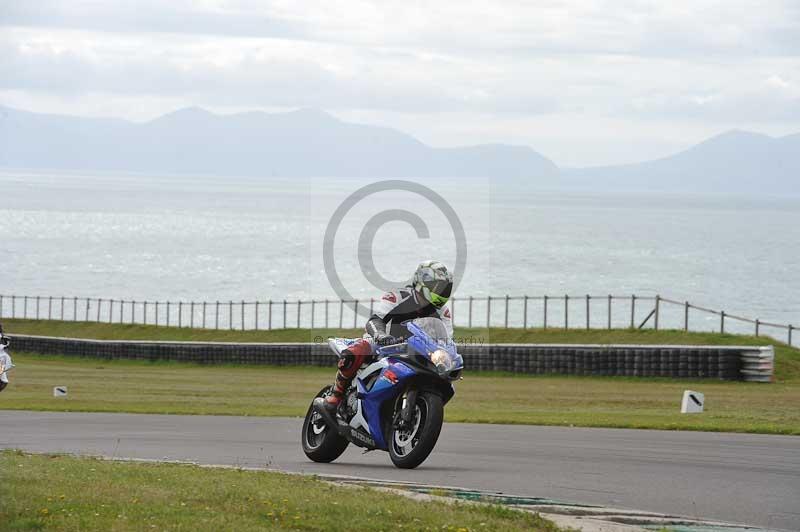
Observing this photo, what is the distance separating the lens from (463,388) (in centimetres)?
3491

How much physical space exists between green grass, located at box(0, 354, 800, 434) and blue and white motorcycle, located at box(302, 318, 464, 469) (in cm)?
725

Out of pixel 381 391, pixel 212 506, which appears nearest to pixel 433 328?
pixel 381 391

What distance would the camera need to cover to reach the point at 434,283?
41.2 ft

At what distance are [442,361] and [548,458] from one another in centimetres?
255

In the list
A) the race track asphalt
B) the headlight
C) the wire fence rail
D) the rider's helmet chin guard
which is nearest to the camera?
the race track asphalt

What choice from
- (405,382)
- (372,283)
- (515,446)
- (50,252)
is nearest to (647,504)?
(405,382)

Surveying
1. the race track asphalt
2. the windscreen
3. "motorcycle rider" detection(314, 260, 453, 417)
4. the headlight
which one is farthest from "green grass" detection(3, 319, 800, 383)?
the headlight

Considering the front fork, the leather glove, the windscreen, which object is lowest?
the front fork

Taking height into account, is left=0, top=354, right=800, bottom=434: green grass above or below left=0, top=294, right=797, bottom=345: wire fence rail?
above

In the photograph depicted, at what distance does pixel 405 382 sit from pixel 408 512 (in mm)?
3329

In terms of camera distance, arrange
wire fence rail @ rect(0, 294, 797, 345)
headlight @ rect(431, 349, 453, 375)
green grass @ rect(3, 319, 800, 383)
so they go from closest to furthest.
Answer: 1. headlight @ rect(431, 349, 453, 375)
2. green grass @ rect(3, 319, 800, 383)
3. wire fence rail @ rect(0, 294, 797, 345)

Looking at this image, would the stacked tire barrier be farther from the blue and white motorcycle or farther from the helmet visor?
the helmet visor

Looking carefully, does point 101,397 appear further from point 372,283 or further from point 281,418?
point 372,283

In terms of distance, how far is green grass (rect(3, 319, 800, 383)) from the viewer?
39.8 m
